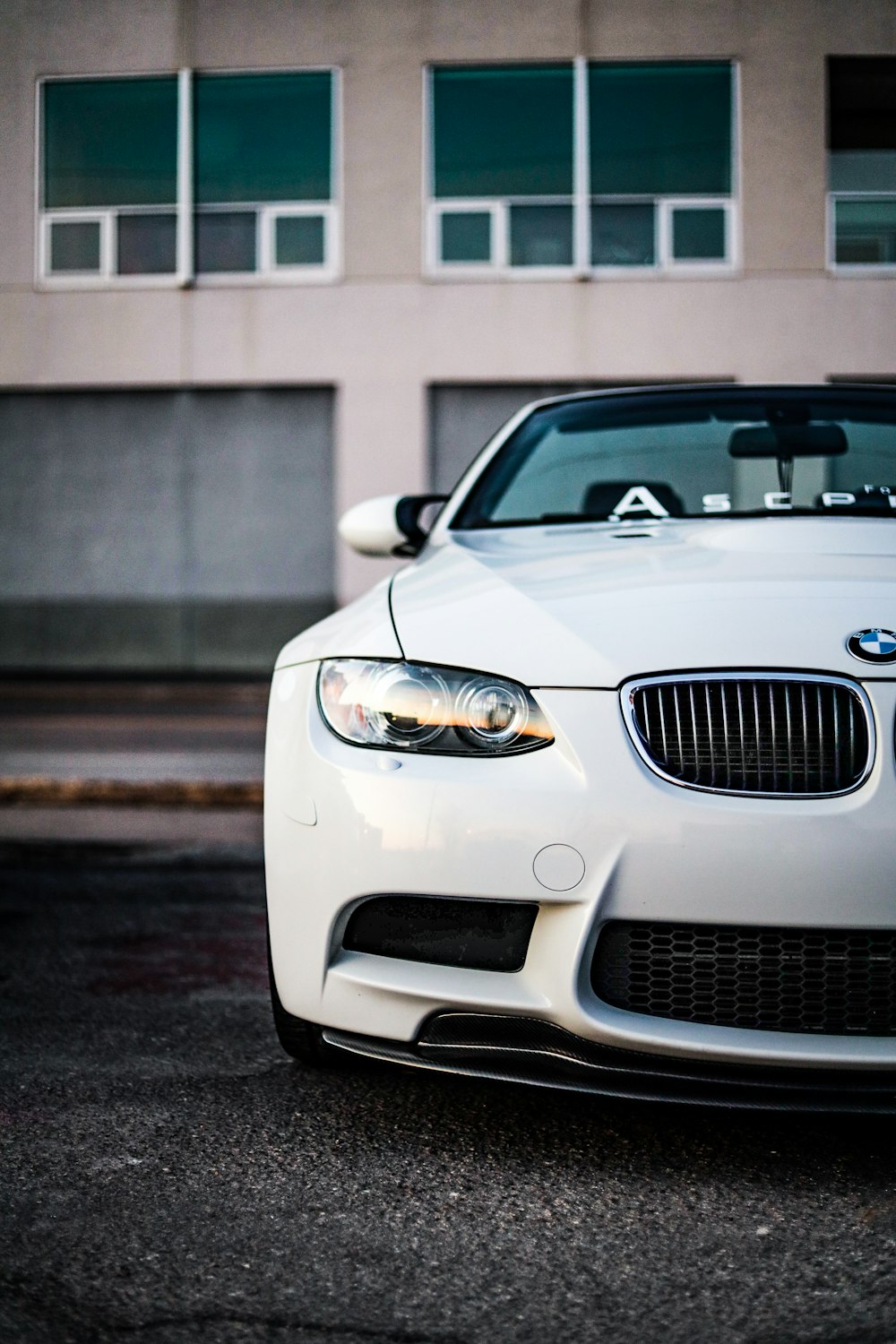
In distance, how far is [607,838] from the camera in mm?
2000

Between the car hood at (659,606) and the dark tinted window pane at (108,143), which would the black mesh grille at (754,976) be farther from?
the dark tinted window pane at (108,143)

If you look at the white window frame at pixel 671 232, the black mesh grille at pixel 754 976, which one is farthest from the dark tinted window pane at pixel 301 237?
the black mesh grille at pixel 754 976

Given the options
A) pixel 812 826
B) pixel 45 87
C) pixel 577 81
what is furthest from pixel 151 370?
pixel 812 826

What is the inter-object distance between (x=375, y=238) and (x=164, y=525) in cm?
412

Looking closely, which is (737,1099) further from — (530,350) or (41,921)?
(530,350)

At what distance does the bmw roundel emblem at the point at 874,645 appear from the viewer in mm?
2115

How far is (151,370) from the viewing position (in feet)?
50.0

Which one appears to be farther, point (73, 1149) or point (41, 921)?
point (41, 921)

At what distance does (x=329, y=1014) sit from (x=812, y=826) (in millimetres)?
851

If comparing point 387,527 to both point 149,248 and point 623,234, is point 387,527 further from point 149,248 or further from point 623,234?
point 149,248

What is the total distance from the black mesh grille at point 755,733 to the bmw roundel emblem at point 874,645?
0.07 meters

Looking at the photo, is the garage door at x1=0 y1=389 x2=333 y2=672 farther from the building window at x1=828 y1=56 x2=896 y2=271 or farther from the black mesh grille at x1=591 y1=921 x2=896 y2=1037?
the black mesh grille at x1=591 y1=921 x2=896 y2=1037

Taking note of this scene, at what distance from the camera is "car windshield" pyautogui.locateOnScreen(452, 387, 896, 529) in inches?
Answer: 135

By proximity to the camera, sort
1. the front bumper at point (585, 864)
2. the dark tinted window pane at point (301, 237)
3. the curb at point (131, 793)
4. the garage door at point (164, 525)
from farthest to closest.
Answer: the garage door at point (164, 525)
the dark tinted window pane at point (301, 237)
the curb at point (131, 793)
the front bumper at point (585, 864)
